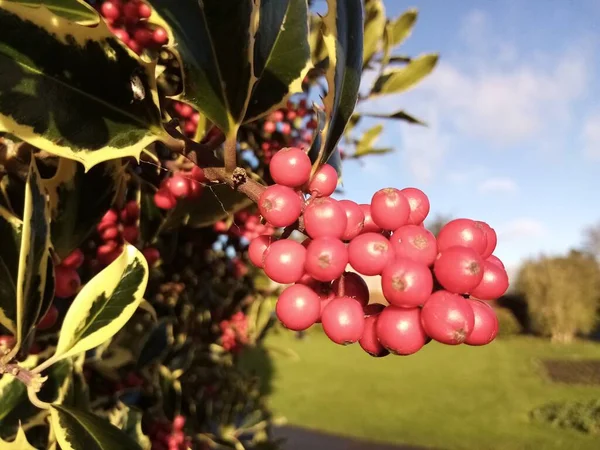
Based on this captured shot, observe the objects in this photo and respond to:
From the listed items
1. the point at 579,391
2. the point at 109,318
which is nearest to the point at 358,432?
the point at 579,391

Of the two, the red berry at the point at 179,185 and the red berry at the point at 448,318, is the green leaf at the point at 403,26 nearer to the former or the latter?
the red berry at the point at 179,185

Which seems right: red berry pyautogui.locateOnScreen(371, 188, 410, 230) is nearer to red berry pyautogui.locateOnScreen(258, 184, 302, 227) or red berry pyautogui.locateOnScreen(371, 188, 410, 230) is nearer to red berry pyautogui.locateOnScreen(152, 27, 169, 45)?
red berry pyautogui.locateOnScreen(258, 184, 302, 227)

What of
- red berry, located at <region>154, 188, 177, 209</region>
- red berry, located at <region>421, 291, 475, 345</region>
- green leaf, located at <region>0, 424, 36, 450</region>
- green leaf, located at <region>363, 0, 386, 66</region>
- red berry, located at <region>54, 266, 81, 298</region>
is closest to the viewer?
red berry, located at <region>421, 291, 475, 345</region>

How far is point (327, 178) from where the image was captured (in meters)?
0.83

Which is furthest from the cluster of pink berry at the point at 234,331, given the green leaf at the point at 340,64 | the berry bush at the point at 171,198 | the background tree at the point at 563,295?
the background tree at the point at 563,295

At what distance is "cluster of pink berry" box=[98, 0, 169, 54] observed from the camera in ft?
4.32

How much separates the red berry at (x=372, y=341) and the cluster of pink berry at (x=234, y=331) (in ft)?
6.85

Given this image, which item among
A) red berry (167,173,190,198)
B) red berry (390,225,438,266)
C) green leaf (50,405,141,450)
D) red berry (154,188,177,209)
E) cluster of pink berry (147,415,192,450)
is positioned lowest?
cluster of pink berry (147,415,192,450)

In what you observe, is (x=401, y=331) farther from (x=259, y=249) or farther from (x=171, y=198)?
(x=171, y=198)

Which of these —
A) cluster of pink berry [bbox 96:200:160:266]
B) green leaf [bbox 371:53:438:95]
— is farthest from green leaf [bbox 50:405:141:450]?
green leaf [bbox 371:53:438:95]

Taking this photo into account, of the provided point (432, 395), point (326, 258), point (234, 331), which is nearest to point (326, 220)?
point (326, 258)

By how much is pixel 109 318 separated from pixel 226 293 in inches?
63.6

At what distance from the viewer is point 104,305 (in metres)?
1.06

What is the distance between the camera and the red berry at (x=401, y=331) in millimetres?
666
